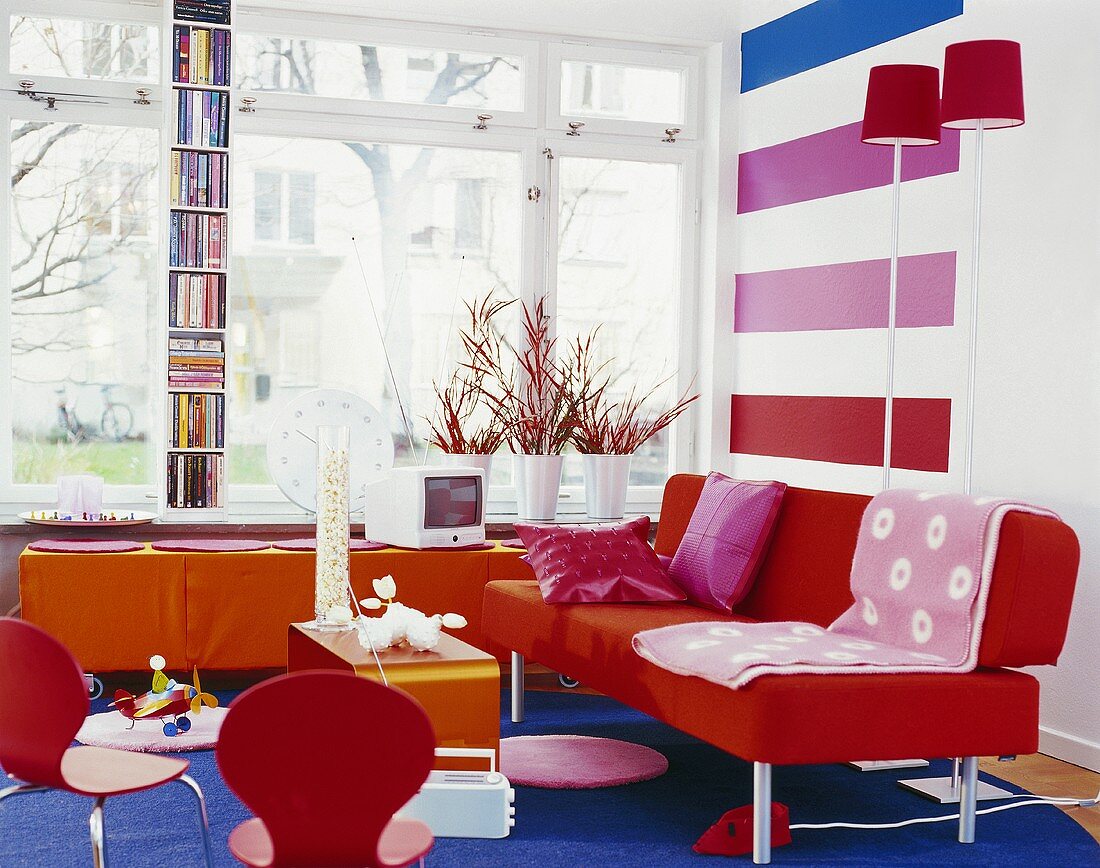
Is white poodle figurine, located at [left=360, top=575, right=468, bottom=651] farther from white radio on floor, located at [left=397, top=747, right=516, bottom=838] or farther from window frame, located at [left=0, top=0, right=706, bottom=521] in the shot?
window frame, located at [left=0, top=0, right=706, bottom=521]

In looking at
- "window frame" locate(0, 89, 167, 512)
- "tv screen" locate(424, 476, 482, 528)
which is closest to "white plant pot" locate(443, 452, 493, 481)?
"tv screen" locate(424, 476, 482, 528)

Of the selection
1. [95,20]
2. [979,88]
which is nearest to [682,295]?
[979,88]

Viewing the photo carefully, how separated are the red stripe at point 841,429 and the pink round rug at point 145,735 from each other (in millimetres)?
2298

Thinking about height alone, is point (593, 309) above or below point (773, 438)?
above

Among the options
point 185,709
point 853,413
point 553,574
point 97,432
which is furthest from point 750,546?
point 97,432

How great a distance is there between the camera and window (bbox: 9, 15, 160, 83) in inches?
197

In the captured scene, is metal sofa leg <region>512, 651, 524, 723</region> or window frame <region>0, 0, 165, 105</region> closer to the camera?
metal sofa leg <region>512, 651, 524, 723</region>

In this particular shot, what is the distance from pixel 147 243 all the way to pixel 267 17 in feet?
3.19

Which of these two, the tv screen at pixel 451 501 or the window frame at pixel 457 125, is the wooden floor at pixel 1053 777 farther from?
the window frame at pixel 457 125

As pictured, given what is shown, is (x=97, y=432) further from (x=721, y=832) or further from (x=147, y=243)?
(x=721, y=832)

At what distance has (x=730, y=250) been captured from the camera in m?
5.60

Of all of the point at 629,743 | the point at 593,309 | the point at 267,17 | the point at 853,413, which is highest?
the point at 267,17

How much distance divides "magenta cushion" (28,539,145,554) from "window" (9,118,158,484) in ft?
1.99

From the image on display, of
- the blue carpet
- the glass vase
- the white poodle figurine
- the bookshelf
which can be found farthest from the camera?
the bookshelf
